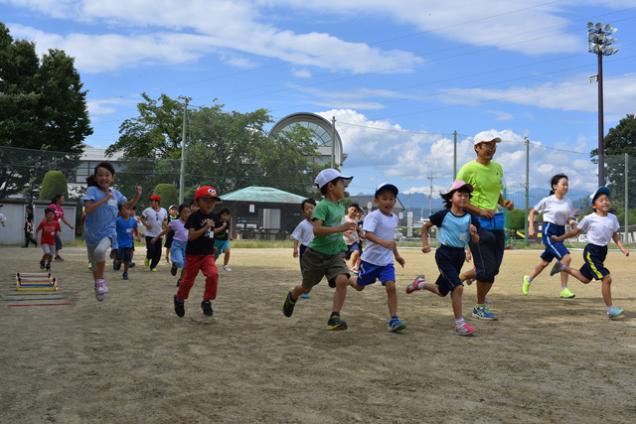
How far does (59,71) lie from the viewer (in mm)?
41188

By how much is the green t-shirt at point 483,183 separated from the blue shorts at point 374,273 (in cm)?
142

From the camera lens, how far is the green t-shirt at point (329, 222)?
21.5 feet

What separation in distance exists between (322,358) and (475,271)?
2.87 m

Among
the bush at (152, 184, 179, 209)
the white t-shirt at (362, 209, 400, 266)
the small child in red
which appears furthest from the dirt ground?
the bush at (152, 184, 179, 209)

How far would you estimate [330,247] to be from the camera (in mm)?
6766

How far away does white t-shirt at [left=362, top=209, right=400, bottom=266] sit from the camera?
275 inches

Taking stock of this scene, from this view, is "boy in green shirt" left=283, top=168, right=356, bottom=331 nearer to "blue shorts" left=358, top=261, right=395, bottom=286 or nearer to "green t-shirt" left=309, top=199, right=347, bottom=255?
"green t-shirt" left=309, top=199, right=347, bottom=255

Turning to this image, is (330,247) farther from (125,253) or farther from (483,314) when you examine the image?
(125,253)

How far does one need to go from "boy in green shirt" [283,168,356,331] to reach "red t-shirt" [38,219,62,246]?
35.4 ft

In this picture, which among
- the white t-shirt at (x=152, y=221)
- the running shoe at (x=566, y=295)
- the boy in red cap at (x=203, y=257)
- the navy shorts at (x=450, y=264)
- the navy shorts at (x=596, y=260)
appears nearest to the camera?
the navy shorts at (x=450, y=264)

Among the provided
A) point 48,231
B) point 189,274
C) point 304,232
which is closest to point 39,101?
point 48,231

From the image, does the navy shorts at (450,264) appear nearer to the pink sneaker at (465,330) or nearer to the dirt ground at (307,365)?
the pink sneaker at (465,330)

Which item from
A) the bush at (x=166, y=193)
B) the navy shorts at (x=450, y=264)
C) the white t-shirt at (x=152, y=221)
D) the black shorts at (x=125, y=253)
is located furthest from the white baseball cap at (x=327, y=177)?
the bush at (x=166, y=193)

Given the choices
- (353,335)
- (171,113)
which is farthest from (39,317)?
(171,113)
